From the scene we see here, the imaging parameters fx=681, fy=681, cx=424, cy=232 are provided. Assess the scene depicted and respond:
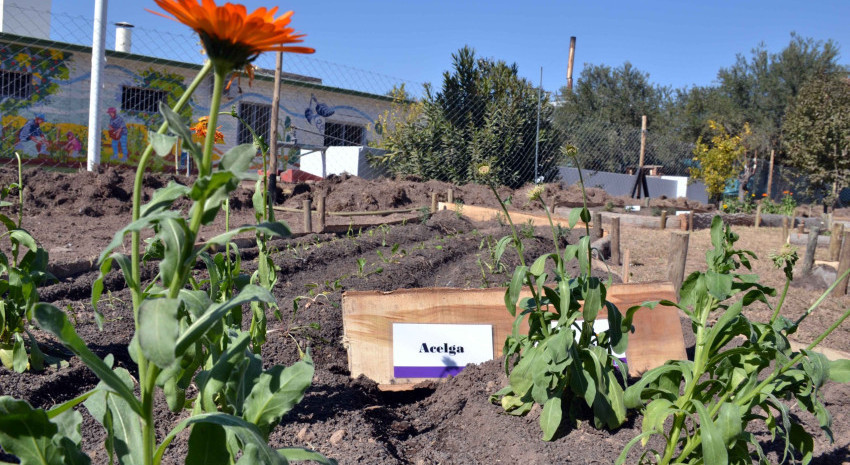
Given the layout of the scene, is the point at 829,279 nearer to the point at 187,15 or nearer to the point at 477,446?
the point at 477,446

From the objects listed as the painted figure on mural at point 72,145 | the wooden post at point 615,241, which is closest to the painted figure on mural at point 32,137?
the painted figure on mural at point 72,145

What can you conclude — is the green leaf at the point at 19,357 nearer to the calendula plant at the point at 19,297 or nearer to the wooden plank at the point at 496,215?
the calendula plant at the point at 19,297

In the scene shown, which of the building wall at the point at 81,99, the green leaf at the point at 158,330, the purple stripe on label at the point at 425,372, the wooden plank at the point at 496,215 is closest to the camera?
the green leaf at the point at 158,330

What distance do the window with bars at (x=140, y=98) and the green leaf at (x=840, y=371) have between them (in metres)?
15.6

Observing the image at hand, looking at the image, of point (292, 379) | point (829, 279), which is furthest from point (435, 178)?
point (292, 379)

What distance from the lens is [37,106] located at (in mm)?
14141

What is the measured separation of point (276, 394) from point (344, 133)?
63.7 feet

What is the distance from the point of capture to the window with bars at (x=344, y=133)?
783 inches

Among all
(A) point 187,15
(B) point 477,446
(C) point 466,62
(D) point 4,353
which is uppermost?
(C) point 466,62

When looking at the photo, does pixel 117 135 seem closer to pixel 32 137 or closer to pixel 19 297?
pixel 32 137

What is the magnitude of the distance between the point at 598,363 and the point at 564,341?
0.70 feet

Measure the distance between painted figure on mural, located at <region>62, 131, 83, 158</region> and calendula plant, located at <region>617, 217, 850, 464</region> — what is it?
1508cm

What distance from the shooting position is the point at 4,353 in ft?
9.12

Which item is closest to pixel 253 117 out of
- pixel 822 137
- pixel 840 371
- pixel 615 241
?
pixel 615 241
